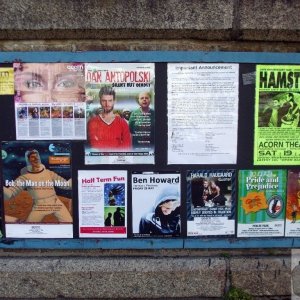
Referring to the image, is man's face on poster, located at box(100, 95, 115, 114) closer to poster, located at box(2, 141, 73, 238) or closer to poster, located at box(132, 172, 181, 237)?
poster, located at box(2, 141, 73, 238)

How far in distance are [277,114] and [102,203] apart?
65.4 inches

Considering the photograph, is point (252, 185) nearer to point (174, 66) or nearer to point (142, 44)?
point (174, 66)

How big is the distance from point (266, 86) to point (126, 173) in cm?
138

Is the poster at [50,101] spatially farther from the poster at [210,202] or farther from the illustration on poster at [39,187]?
the poster at [210,202]

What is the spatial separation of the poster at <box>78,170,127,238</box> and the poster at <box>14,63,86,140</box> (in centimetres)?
38

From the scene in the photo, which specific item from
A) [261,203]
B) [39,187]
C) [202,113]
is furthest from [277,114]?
[39,187]

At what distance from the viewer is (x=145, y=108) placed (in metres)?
3.64

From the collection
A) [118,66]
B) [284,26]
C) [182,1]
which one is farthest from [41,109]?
[284,26]

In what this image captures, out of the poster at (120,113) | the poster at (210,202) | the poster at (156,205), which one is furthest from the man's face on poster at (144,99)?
the poster at (210,202)

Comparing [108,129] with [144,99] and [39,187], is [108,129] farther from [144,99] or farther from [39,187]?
[39,187]

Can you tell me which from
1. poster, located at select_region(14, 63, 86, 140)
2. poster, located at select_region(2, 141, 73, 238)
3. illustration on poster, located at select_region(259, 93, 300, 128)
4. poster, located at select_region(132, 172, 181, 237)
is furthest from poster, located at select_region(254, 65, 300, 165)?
poster, located at select_region(2, 141, 73, 238)

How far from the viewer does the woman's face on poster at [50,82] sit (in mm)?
3607

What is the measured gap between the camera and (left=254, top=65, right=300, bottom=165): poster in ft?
11.9

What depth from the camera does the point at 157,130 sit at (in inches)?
145
